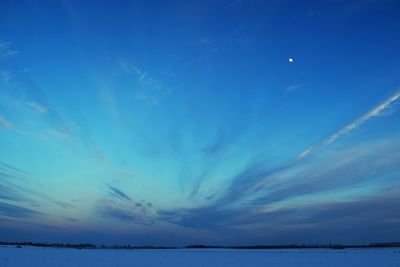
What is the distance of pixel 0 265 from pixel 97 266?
20.0 ft

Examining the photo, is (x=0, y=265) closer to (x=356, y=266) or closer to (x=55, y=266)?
(x=55, y=266)

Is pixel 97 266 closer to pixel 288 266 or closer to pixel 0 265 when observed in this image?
pixel 0 265

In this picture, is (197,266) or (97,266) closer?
(97,266)

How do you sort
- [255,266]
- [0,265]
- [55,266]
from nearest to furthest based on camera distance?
[0,265] < [55,266] < [255,266]

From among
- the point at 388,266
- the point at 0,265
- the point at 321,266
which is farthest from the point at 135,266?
the point at 388,266

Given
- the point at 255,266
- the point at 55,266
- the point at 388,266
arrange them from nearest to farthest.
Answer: the point at 55,266
the point at 388,266
the point at 255,266

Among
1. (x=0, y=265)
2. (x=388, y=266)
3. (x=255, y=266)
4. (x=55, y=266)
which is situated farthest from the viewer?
(x=255, y=266)

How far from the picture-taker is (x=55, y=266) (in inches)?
953

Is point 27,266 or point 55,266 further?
point 55,266

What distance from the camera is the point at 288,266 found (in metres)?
27.9

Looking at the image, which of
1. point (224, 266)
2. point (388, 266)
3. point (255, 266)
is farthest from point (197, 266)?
point (388, 266)

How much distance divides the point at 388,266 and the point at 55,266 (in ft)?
77.0

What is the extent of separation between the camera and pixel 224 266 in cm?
2695

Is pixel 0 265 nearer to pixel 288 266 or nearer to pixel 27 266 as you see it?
pixel 27 266
